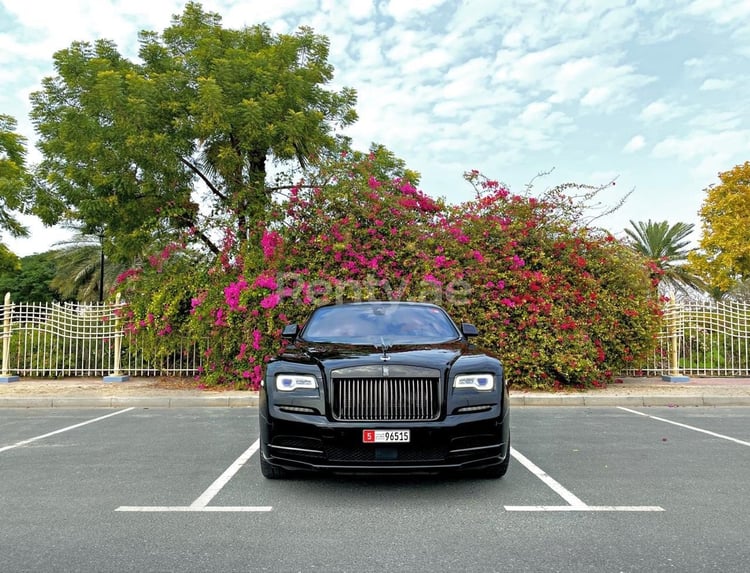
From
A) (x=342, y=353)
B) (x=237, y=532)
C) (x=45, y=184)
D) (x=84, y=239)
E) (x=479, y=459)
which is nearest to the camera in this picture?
(x=237, y=532)

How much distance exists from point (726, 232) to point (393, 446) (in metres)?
35.0

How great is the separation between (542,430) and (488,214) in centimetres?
597

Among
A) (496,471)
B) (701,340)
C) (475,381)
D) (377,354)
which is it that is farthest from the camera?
(701,340)

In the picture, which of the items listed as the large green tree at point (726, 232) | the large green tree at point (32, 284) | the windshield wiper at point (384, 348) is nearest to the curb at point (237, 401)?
the windshield wiper at point (384, 348)

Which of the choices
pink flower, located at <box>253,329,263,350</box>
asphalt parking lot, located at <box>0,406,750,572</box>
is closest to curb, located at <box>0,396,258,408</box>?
pink flower, located at <box>253,329,263,350</box>

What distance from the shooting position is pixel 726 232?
108 feet

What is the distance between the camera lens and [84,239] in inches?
1463

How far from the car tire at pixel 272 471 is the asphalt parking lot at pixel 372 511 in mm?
67

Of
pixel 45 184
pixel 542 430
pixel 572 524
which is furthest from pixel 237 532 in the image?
pixel 45 184

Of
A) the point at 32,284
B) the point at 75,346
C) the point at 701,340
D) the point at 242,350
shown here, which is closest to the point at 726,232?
the point at 701,340

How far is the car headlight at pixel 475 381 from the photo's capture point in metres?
4.59

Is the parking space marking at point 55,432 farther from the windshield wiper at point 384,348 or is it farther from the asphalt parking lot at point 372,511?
the windshield wiper at point 384,348

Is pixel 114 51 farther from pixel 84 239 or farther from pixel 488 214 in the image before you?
pixel 84 239

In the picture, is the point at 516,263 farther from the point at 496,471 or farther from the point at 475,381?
the point at 475,381
